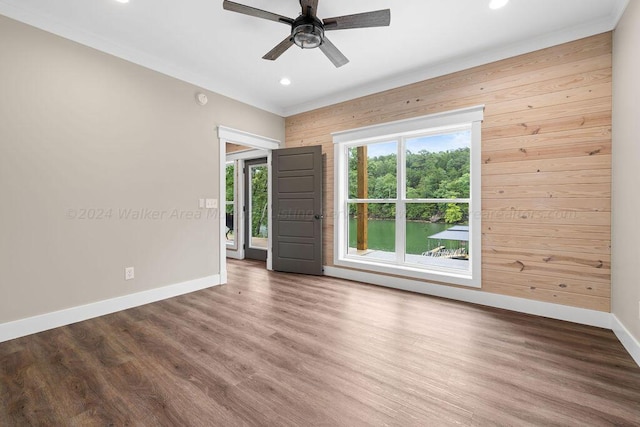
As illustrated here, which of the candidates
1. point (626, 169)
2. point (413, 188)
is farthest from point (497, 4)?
point (413, 188)

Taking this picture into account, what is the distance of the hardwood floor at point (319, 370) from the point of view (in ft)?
5.00

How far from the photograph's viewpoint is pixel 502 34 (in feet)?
9.30

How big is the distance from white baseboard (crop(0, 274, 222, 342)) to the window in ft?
7.25

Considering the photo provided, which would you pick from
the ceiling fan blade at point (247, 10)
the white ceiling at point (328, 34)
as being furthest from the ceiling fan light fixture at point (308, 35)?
the white ceiling at point (328, 34)

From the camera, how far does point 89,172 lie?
2.83m

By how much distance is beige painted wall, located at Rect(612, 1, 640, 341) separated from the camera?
2053 mm

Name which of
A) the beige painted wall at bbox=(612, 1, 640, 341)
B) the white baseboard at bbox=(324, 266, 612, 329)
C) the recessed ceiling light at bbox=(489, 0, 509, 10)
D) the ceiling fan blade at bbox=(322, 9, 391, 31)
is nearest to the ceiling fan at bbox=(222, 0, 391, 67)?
the ceiling fan blade at bbox=(322, 9, 391, 31)

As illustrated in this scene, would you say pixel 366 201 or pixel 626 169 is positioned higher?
pixel 626 169

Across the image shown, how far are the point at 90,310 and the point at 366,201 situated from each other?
11.7ft

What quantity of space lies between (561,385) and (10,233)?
4.32m

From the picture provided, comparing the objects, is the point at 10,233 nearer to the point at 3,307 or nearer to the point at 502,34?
the point at 3,307

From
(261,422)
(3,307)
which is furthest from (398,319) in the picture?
(3,307)

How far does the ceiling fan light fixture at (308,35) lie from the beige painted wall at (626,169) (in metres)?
2.35

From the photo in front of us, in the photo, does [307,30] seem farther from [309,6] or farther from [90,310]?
[90,310]
